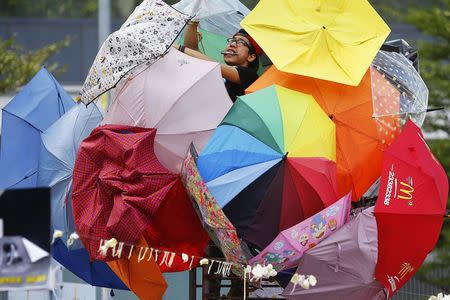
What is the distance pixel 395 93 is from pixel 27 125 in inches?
110

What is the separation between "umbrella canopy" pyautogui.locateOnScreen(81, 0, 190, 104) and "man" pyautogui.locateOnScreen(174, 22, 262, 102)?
0.33 metres

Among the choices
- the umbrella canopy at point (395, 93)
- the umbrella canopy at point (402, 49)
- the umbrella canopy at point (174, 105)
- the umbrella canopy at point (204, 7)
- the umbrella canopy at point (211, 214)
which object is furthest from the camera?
the umbrella canopy at point (204, 7)

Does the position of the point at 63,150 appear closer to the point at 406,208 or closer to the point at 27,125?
the point at 27,125

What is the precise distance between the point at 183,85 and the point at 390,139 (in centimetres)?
143

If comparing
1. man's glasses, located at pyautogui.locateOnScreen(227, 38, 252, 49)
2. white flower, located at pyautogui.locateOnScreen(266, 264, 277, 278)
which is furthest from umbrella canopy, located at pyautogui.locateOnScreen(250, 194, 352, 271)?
man's glasses, located at pyautogui.locateOnScreen(227, 38, 252, 49)

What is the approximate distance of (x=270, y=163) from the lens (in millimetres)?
7848

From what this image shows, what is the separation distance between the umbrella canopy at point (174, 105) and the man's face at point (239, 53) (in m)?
0.69

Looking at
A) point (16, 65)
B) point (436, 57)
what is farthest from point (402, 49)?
point (16, 65)

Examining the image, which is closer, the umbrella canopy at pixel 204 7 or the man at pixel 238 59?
the man at pixel 238 59

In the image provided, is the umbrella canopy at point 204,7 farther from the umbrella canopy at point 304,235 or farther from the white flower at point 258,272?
the white flower at point 258,272

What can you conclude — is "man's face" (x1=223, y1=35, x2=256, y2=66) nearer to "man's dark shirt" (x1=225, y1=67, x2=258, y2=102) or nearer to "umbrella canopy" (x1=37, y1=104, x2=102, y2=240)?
"man's dark shirt" (x1=225, y1=67, x2=258, y2=102)

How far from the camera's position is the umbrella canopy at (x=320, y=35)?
819 cm

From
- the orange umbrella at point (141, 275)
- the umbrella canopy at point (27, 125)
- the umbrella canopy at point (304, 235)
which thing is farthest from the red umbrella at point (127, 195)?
the umbrella canopy at point (27, 125)

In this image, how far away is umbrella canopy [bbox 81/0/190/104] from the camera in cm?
821
